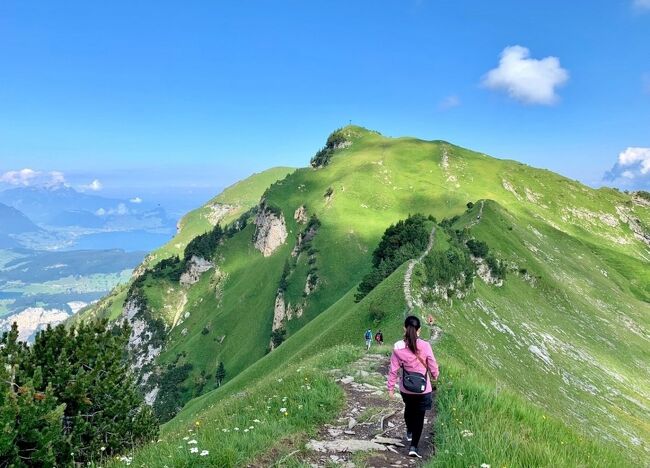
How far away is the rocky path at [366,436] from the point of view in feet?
29.1

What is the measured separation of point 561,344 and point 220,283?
140 m

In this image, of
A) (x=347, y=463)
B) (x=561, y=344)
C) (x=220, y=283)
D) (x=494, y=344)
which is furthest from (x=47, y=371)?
(x=220, y=283)

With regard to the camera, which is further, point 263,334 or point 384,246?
point 263,334

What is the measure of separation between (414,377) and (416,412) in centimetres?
71

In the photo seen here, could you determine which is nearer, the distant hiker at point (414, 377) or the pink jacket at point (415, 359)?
the distant hiker at point (414, 377)

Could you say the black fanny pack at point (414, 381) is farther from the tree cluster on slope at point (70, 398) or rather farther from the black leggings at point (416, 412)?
the tree cluster on slope at point (70, 398)

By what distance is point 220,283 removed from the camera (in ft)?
572

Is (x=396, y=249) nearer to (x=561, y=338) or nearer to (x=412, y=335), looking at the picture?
(x=561, y=338)

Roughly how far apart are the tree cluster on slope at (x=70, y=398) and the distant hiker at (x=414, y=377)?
8.82 meters

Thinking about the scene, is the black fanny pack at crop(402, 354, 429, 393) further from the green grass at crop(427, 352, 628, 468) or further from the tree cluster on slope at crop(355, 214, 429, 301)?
the tree cluster on slope at crop(355, 214, 429, 301)

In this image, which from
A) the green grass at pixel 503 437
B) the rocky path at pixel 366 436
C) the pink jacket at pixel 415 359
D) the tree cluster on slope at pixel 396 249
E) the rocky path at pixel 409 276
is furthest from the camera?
the tree cluster on slope at pixel 396 249

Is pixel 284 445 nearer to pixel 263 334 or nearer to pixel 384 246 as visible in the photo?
pixel 384 246

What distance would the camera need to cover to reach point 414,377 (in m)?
9.58

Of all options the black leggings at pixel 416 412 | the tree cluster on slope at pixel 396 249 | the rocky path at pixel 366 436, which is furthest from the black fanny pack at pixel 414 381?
the tree cluster on slope at pixel 396 249
